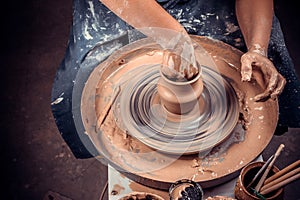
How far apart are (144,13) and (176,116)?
475 millimetres

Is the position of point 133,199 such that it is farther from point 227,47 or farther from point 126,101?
point 227,47

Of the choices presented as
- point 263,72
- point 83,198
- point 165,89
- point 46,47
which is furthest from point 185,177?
point 46,47

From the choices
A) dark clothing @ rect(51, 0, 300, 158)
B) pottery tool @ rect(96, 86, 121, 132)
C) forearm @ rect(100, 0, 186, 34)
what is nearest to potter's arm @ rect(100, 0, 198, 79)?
forearm @ rect(100, 0, 186, 34)

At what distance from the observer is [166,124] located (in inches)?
87.6

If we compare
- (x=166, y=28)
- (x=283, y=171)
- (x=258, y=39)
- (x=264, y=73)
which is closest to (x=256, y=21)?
(x=258, y=39)

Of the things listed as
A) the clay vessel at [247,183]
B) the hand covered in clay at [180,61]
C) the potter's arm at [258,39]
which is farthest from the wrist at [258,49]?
the clay vessel at [247,183]

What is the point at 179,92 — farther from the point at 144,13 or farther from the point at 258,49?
the point at 258,49

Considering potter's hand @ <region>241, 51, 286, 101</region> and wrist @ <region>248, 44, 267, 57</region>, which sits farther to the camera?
wrist @ <region>248, 44, 267, 57</region>

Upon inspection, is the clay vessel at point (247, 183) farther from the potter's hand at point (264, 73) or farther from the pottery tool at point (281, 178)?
the potter's hand at point (264, 73)

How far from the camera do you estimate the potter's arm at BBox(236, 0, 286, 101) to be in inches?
87.0

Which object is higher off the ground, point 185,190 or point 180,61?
point 180,61

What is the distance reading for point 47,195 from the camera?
9.61 feet

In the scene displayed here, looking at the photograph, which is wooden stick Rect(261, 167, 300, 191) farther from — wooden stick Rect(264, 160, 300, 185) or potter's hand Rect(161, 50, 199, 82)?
potter's hand Rect(161, 50, 199, 82)

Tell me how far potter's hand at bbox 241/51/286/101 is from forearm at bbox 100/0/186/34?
0.34 m
